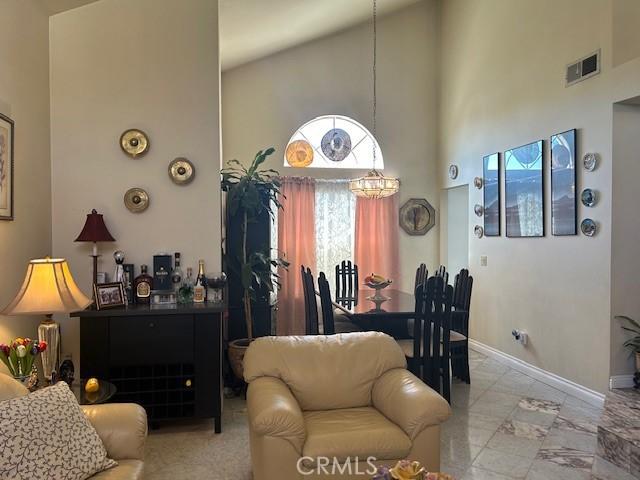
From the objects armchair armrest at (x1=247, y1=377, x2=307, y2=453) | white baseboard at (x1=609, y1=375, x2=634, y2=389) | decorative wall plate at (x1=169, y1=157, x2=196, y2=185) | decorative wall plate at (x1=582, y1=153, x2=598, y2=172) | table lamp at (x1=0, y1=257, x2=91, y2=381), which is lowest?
white baseboard at (x1=609, y1=375, x2=634, y2=389)

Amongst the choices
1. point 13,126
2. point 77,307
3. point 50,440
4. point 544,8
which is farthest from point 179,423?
point 544,8

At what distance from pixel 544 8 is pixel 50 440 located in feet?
16.7

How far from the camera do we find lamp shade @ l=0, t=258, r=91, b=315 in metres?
2.42

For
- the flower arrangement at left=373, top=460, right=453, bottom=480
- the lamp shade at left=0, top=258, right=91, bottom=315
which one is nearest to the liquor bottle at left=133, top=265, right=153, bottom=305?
the lamp shade at left=0, top=258, right=91, bottom=315

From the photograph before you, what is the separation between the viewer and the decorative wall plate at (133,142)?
3.65m

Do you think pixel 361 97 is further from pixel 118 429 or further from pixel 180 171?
pixel 118 429

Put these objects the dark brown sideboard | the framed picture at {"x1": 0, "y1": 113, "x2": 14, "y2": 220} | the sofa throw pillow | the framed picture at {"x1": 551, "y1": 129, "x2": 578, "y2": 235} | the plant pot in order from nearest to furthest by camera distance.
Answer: the sofa throw pillow
the framed picture at {"x1": 0, "y1": 113, "x2": 14, "y2": 220}
the dark brown sideboard
the plant pot
the framed picture at {"x1": 551, "y1": 129, "x2": 578, "y2": 235}

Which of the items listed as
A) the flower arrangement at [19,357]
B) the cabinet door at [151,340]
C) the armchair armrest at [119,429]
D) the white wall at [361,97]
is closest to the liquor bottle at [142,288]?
the cabinet door at [151,340]

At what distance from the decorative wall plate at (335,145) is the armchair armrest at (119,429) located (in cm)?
489

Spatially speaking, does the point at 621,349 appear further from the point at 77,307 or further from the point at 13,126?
the point at 13,126

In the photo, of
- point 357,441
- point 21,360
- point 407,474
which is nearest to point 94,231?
point 21,360

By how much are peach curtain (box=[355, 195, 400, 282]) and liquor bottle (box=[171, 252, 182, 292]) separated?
313 centimetres

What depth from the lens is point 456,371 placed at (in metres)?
4.54

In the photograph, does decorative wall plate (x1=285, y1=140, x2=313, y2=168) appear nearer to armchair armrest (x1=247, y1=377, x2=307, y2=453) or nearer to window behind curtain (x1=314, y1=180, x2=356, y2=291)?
window behind curtain (x1=314, y1=180, x2=356, y2=291)
